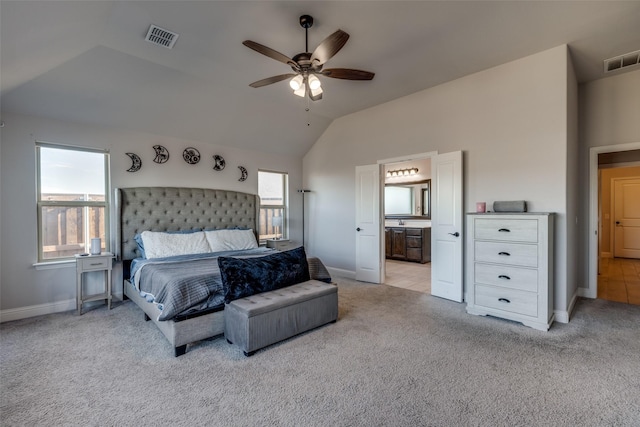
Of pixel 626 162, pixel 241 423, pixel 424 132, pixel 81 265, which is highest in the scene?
pixel 424 132

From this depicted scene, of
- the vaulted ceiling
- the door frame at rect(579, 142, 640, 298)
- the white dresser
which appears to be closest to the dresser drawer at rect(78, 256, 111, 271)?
the vaulted ceiling

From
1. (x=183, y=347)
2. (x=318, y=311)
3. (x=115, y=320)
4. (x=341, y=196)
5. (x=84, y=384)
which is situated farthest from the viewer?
(x=341, y=196)

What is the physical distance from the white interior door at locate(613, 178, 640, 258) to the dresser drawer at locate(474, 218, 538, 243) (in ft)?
22.4

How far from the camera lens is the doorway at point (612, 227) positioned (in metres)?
4.20

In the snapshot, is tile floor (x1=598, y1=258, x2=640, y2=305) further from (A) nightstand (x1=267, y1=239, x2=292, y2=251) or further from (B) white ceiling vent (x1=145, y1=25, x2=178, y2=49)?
(B) white ceiling vent (x1=145, y1=25, x2=178, y2=49)

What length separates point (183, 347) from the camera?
2.69m

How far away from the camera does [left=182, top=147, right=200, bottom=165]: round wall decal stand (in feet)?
16.1

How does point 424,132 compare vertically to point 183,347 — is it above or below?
above

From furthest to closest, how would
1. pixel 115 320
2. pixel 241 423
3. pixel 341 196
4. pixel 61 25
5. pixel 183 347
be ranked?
pixel 341 196, pixel 115 320, pixel 183 347, pixel 61 25, pixel 241 423

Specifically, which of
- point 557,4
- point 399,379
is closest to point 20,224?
point 399,379

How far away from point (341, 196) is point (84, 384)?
14.9 feet

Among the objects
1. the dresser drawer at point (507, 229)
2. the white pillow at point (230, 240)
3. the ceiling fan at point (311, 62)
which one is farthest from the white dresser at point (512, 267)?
the white pillow at point (230, 240)

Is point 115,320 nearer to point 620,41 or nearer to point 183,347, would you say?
point 183,347

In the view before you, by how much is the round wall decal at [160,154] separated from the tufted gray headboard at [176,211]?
1.50 feet
